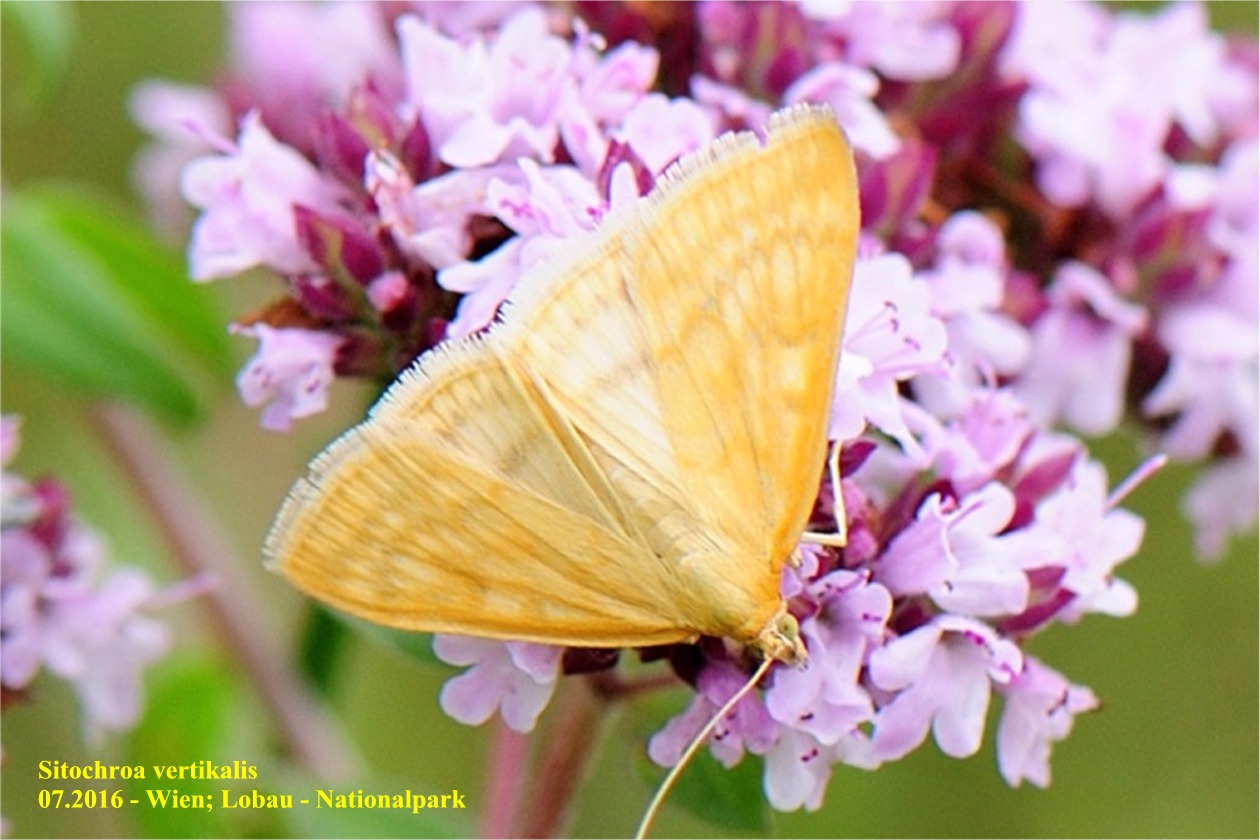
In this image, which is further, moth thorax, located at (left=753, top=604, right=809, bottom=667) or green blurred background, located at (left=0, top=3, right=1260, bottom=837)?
green blurred background, located at (left=0, top=3, right=1260, bottom=837)

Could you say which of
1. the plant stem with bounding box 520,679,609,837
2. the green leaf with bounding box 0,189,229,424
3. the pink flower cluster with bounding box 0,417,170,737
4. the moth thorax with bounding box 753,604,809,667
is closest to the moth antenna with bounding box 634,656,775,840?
the moth thorax with bounding box 753,604,809,667

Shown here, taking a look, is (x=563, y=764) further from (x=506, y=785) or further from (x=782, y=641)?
(x=782, y=641)

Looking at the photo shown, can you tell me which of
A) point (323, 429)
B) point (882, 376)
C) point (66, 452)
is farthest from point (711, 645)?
point (66, 452)

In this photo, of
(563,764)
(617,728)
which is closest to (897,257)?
(563,764)

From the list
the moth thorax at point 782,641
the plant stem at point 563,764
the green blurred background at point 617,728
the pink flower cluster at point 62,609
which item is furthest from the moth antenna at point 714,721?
the green blurred background at point 617,728

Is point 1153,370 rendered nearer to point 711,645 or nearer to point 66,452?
point 711,645

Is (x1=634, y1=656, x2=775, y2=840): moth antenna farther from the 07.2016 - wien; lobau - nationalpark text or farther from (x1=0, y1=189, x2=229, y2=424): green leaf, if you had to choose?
(x1=0, y1=189, x2=229, y2=424): green leaf
